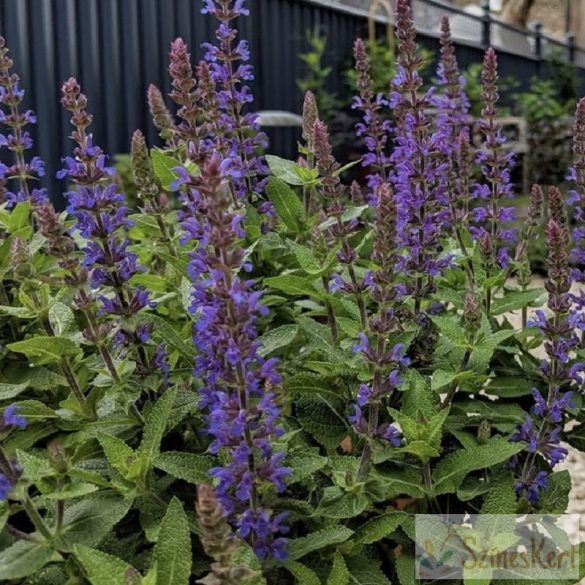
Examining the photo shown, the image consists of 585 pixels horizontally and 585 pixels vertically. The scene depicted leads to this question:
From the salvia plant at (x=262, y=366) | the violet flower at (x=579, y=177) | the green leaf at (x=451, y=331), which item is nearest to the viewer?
the salvia plant at (x=262, y=366)

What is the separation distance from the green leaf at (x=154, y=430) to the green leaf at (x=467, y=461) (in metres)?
0.51

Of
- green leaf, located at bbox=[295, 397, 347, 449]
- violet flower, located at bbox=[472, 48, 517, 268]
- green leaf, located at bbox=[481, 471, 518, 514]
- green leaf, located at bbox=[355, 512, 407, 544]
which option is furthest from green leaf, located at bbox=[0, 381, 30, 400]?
violet flower, located at bbox=[472, 48, 517, 268]

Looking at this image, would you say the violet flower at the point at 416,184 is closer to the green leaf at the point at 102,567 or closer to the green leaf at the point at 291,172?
the green leaf at the point at 291,172

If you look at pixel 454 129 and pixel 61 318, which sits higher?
pixel 454 129

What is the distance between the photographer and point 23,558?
1.27 m

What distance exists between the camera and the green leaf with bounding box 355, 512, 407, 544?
1482 mm

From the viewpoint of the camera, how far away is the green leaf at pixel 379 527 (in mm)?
1482

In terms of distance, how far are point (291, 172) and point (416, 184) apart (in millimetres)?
314

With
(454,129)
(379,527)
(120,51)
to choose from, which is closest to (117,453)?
(379,527)

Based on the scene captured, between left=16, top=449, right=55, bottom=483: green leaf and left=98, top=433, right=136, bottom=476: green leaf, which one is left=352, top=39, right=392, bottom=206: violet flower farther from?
left=16, top=449, right=55, bottom=483: green leaf

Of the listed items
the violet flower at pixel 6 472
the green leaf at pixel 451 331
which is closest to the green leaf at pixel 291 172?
the green leaf at pixel 451 331

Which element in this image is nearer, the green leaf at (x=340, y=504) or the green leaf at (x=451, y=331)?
the green leaf at (x=340, y=504)

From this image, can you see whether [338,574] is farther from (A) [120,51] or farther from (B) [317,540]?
(A) [120,51]

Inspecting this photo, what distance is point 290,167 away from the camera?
2.03m
